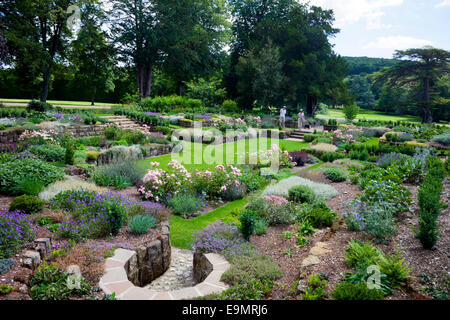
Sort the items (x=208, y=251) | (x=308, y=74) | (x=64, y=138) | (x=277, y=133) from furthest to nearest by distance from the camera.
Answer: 1. (x=308, y=74)
2. (x=277, y=133)
3. (x=64, y=138)
4. (x=208, y=251)

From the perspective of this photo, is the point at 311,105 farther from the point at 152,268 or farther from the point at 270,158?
the point at 152,268

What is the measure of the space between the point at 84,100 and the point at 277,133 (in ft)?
84.1

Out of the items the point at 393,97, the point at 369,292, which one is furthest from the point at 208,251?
the point at 393,97

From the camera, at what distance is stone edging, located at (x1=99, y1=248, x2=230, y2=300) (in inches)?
131

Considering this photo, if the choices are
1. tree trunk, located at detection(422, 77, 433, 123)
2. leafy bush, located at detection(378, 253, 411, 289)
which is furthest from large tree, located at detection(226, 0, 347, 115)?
leafy bush, located at detection(378, 253, 411, 289)

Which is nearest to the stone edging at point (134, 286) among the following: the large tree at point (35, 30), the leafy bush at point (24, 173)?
the leafy bush at point (24, 173)

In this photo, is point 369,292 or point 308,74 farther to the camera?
point 308,74

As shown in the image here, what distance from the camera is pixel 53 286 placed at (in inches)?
127

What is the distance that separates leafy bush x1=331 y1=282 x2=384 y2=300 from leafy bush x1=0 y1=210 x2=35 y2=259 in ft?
12.6

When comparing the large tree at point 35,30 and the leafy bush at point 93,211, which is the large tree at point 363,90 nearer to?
the large tree at point 35,30

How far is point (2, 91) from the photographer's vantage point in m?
28.8

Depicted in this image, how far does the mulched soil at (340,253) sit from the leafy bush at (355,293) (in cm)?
25

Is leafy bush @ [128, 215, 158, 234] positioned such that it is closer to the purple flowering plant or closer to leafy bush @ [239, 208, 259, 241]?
the purple flowering plant
